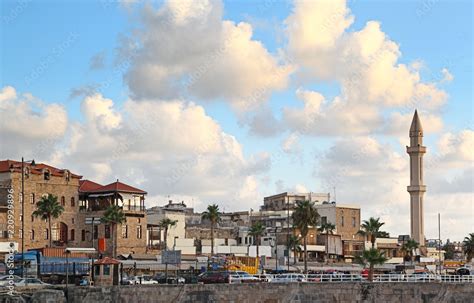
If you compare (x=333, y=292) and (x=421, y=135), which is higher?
(x=421, y=135)

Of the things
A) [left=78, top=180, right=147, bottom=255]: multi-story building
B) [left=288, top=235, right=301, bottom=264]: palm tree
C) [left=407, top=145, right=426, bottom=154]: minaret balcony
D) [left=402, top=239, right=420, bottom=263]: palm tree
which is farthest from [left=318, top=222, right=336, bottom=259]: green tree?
[left=78, top=180, right=147, bottom=255]: multi-story building

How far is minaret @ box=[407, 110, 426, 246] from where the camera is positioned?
145 m

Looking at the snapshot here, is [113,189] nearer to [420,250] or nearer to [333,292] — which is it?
[333,292]

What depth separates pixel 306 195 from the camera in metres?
167

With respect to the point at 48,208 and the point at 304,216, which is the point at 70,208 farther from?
the point at 304,216

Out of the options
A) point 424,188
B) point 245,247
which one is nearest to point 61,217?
point 245,247

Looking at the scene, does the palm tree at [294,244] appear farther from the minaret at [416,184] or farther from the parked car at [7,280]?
the parked car at [7,280]

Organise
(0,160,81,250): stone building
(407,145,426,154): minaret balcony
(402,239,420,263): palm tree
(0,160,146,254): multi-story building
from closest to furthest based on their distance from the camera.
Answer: (0,160,81,250): stone building → (0,160,146,254): multi-story building → (402,239,420,263): palm tree → (407,145,426,154): minaret balcony

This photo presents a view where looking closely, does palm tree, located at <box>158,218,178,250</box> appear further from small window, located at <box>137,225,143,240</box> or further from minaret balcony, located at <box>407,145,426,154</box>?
minaret balcony, located at <box>407,145,426,154</box>

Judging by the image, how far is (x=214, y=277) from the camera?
192 feet

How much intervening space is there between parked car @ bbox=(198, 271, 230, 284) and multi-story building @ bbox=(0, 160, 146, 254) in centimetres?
3921

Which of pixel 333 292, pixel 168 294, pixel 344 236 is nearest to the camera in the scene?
pixel 168 294

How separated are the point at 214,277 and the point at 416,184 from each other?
91.9 metres

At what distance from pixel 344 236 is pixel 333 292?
3419 inches
